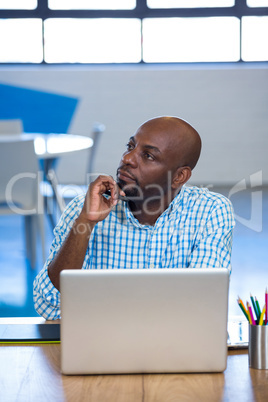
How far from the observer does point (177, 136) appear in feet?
5.65

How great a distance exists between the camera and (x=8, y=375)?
1211 mm

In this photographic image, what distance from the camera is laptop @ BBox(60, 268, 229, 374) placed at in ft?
3.76

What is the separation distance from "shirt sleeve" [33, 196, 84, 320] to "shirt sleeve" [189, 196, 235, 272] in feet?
1.09

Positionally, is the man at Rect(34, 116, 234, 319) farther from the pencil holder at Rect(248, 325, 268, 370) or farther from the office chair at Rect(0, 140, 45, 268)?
the office chair at Rect(0, 140, 45, 268)

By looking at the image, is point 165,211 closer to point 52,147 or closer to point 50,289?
point 50,289

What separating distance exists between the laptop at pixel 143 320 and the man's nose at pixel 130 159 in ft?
1.80

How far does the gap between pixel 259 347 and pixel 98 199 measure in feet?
1.78

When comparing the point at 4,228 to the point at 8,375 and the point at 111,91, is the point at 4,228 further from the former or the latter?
the point at 8,375
